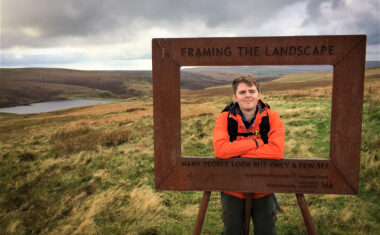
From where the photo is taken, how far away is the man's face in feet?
7.79

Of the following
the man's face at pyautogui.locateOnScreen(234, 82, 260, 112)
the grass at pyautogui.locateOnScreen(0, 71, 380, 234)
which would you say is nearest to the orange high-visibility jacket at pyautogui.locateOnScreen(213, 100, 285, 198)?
the man's face at pyautogui.locateOnScreen(234, 82, 260, 112)

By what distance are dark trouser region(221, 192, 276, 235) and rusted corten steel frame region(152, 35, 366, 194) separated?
0.27 m


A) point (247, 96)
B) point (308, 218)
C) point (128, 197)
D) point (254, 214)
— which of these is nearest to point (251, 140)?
point (247, 96)

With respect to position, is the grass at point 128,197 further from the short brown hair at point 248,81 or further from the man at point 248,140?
the short brown hair at point 248,81

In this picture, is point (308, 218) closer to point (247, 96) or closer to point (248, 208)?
point (248, 208)

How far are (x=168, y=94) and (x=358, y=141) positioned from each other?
187 centimetres

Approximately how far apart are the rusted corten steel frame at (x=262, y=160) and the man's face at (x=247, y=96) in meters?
0.25

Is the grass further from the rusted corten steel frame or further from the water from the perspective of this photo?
the water

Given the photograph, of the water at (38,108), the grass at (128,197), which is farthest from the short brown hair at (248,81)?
the water at (38,108)

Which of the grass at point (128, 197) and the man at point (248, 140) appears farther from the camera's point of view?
the grass at point (128, 197)

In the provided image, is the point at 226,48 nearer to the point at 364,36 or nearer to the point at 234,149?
the point at 234,149

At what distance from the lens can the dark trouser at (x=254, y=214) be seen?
2535 mm

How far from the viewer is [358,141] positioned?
2.28 m

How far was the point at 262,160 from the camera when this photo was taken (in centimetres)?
237
